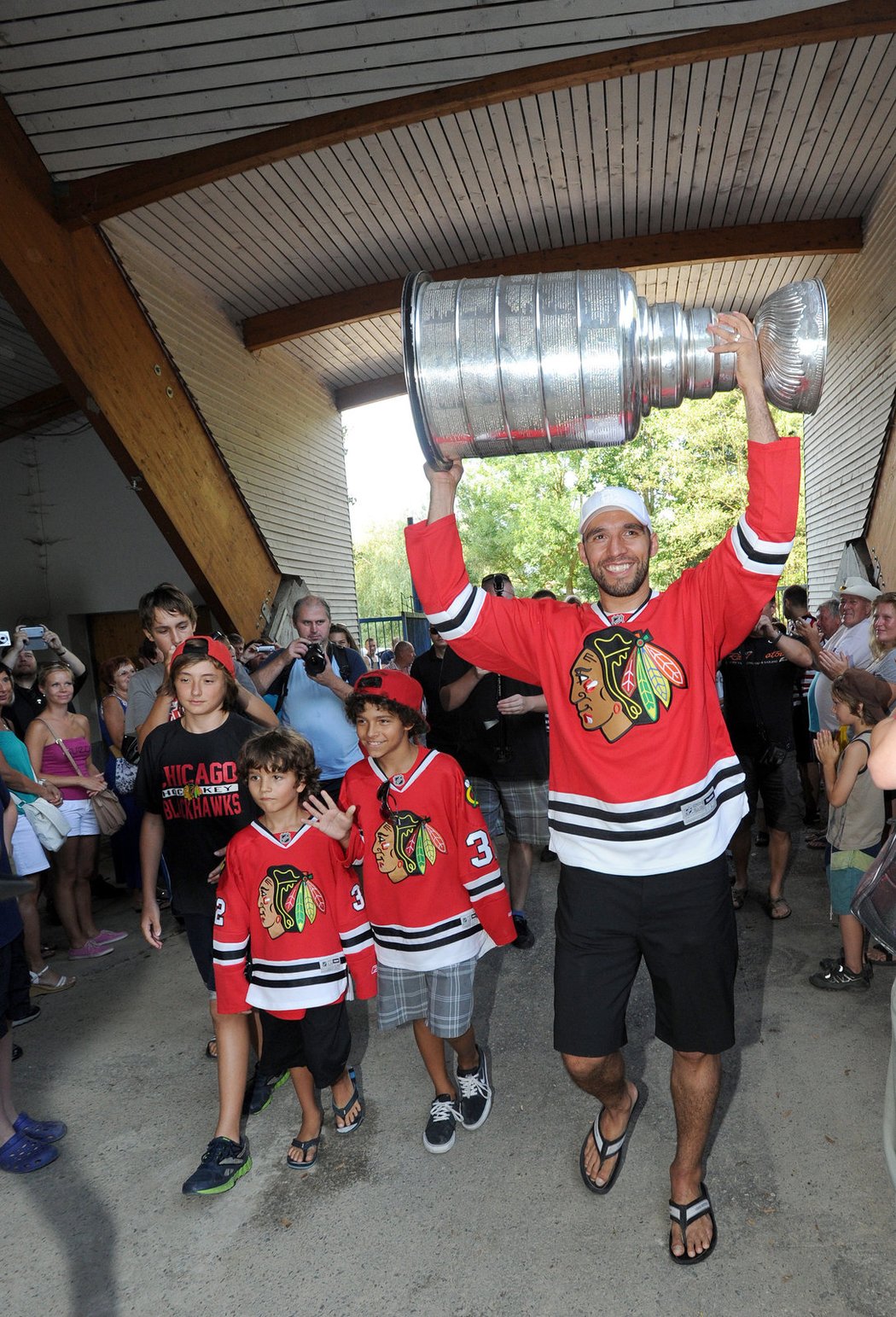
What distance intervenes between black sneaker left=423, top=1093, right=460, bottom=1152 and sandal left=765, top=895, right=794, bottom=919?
2.51 m

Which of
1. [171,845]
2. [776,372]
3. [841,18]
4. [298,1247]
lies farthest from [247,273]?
[298,1247]

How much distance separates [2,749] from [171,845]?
1.97 metres

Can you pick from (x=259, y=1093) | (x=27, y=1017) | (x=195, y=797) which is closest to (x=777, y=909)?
(x=259, y=1093)

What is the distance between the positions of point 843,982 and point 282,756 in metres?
2.83

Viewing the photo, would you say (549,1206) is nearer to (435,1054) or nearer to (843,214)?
(435,1054)

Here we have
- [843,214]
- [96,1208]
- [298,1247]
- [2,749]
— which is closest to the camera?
[298,1247]

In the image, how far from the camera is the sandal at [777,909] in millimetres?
4898

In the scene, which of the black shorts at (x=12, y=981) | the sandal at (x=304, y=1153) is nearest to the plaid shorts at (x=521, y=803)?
the sandal at (x=304, y=1153)

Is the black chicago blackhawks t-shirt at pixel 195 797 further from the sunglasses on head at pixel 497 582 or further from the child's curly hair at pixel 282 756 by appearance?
the sunglasses on head at pixel 497 582

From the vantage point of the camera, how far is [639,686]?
2451 mm

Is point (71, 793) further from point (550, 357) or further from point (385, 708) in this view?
point (550, 357)

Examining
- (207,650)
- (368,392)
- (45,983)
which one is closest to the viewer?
(207,650)

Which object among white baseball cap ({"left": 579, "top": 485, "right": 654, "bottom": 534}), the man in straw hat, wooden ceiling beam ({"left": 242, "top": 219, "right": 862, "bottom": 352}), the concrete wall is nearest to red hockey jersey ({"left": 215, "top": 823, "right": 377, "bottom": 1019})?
the man in straw hat

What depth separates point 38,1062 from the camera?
155 inches
